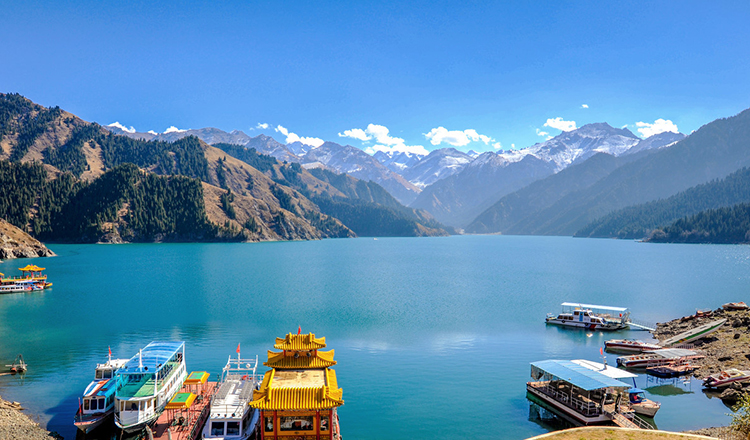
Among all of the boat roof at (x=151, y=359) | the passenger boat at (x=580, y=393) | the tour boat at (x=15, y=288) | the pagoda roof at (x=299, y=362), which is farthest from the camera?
the tour boat at (x=15, y=288)

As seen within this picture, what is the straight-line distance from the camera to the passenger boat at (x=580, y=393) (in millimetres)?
37344

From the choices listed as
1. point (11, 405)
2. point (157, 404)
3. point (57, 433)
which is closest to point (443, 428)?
point (157, 404)

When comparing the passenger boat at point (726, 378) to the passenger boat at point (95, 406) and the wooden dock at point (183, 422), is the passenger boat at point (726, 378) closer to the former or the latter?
the wooden dock at point (183, 422)

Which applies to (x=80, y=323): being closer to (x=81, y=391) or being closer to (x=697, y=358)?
(x=81, y=391)

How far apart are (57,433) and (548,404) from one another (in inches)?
1717

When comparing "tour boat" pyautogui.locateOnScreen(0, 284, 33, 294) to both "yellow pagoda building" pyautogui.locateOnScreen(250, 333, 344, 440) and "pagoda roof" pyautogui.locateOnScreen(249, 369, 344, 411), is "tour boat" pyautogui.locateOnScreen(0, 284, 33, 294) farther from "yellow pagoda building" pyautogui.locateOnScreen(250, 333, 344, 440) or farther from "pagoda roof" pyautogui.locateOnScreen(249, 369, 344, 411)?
"yellow pagoda building" pyautogui.locateOnScreen(250, 333, 344, 440)

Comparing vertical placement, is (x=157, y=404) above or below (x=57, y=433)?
above

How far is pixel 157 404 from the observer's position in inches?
1358

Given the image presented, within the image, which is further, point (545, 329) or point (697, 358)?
point (545, 329)

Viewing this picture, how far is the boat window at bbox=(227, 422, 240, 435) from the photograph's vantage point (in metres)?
31.0

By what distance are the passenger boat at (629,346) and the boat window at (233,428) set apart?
181ft

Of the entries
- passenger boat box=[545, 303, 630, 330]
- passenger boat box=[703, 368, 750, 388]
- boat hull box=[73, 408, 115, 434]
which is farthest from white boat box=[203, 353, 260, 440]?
passenger boat box=[545, 303, 630, 330]

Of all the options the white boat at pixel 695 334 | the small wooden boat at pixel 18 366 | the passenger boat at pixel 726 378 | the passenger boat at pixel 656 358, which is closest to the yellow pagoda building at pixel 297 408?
the small wooden boat at pixel 18 366

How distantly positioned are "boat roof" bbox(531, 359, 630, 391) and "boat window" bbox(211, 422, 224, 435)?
30.8 metres
